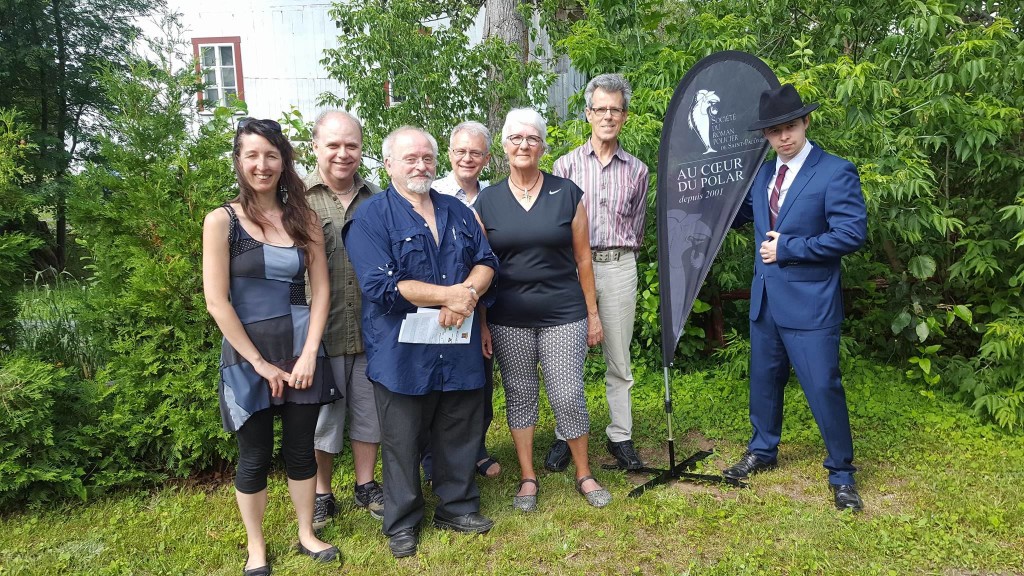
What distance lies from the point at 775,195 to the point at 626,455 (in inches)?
67.0

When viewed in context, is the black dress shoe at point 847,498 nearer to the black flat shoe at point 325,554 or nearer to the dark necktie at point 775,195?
the dark necktie at point 775,195

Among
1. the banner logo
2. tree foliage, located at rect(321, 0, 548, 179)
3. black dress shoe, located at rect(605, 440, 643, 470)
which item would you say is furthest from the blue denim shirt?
tree foliage, located at rect(321, 0, 548, 179)

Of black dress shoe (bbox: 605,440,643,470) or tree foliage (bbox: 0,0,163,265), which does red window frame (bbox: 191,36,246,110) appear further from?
black dress shoe (bbox: 605,440,643,470)

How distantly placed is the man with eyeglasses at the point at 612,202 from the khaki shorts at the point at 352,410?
1361mm

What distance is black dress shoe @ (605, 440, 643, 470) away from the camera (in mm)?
3809

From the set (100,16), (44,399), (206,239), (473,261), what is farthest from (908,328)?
(100,16)

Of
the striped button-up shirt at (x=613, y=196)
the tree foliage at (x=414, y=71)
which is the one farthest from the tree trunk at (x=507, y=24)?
the striped button-up shirt at (x=613, y=196)

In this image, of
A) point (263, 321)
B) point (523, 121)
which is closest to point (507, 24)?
point (523, 121)

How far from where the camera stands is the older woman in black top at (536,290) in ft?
10.3

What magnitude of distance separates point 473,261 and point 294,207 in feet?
2.66

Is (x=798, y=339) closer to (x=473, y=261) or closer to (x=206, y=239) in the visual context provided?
(x=473, y=261)

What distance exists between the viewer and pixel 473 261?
2975 millimetres

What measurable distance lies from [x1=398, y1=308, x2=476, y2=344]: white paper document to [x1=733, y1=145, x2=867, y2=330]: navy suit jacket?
5.48 feet

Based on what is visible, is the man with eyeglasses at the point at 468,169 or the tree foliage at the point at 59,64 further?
the tree foliage at the point at 59,64
